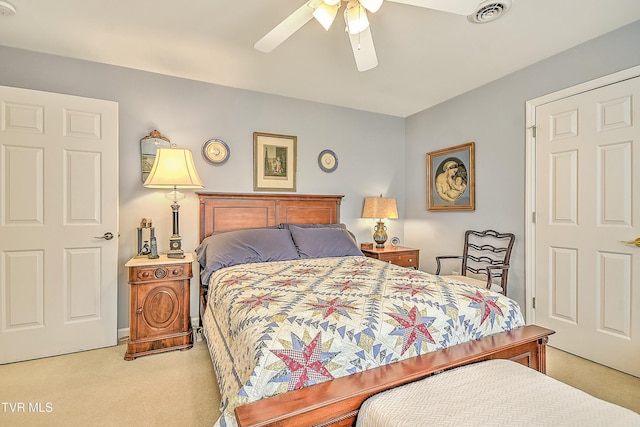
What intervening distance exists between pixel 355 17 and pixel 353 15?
2 centimetres

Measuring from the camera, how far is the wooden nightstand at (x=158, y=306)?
8.19 feet

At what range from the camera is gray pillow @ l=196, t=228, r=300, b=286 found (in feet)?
8.68

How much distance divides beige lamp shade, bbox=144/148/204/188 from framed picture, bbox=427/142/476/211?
2.77m

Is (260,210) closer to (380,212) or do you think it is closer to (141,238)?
(141,238)

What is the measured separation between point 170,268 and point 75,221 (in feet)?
2.85

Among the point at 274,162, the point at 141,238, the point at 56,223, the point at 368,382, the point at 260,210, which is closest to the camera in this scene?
the point at 368,382

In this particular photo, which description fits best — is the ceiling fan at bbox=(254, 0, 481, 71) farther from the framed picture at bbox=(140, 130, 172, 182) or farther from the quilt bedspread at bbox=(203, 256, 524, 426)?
the framed picture at bbox=(140, 130, 172, 182)

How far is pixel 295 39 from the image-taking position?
2414mm

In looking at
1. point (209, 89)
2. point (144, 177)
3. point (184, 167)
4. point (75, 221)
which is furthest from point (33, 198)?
point (209, 89)

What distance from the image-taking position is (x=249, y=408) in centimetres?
111

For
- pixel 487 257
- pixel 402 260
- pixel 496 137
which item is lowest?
pixel 402 260

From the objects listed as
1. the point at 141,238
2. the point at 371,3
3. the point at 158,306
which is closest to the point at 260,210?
the point at 141,238

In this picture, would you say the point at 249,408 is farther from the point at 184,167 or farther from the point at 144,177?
the point at 144,177

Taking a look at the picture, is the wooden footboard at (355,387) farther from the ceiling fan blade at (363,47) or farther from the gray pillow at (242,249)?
the ceiling fan blade at (363,47)
